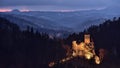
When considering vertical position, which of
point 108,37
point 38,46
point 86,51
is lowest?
point 38,46

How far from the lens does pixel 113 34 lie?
5054 inches

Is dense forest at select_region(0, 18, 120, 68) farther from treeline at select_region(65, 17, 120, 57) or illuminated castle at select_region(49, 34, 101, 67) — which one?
illuminated castle at select_region(49, 34, 101, 67)

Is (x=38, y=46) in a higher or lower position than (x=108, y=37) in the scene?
lower

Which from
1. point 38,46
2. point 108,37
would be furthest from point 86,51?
point 38,46

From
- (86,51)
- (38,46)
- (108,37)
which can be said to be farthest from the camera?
(38,46)

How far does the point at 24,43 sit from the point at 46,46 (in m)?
7.30

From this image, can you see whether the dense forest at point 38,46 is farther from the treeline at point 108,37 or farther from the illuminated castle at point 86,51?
the illuminated castle at point 86,51

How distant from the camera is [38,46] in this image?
129m

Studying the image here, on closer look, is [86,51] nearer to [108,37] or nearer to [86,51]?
[86,51]

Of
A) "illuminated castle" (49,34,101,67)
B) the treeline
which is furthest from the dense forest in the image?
"illuminated castle" (49,34,101,67)

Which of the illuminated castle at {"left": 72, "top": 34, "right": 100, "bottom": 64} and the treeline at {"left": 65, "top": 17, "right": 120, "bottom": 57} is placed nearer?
the illuminated castle at {"left": 72, "top": 34, "right": 100, "bottom": 64}

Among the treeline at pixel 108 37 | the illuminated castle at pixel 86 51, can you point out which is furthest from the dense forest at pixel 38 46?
the illuminated castle at pixel 86 51

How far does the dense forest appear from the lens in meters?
103

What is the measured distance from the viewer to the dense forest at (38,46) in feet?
337
